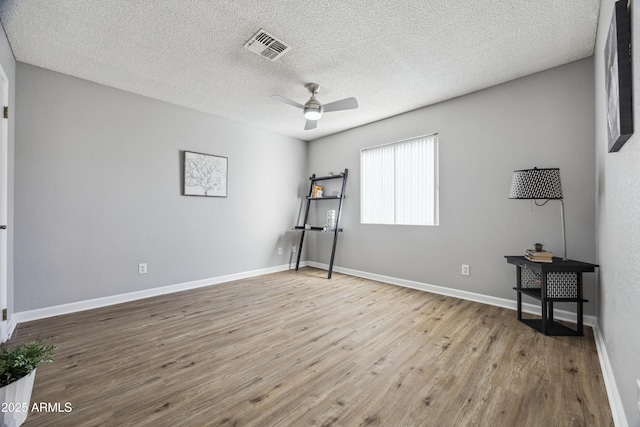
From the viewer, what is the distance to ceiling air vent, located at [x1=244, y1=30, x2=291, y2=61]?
7.22 ft

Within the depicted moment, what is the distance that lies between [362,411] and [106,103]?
3.83 meters

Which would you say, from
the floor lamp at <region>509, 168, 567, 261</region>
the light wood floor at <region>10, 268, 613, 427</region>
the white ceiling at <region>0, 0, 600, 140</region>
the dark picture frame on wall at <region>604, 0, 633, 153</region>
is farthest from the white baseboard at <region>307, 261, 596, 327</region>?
the white ceiling at <region>0, 0, 600, 140</region>

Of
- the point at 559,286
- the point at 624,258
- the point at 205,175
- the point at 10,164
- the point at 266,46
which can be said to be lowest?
the point at 559,286

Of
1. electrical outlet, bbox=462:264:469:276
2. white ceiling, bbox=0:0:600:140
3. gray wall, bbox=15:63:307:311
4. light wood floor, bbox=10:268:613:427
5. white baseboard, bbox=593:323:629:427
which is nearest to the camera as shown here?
white baseboard, bbox=593:323:629:427

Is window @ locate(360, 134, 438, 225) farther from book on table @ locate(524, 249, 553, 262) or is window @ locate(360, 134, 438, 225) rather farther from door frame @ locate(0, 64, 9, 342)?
door frame @ locate(0, 64, 9, 342)

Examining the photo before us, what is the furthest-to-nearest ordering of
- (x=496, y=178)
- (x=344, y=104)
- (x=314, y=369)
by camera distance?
(x=496, y=178)
(x=344, y=104)
(x=314, y=369)

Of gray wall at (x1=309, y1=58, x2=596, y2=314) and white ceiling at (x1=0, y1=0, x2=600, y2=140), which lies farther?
gray wall at (x1=309, y1=58, x2=596, y2=314)

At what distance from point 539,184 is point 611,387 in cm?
150

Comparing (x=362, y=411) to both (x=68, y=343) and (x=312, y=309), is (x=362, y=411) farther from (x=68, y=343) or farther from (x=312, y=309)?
(x=68, y=343)

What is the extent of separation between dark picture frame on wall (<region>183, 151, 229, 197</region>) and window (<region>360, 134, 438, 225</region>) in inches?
85.3

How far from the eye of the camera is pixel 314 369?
177cm

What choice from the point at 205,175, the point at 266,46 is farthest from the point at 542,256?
the point at 205,175

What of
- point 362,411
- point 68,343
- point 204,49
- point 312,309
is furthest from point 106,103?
point 362,411

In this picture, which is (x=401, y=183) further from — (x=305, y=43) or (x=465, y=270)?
(x=305, y=43)
